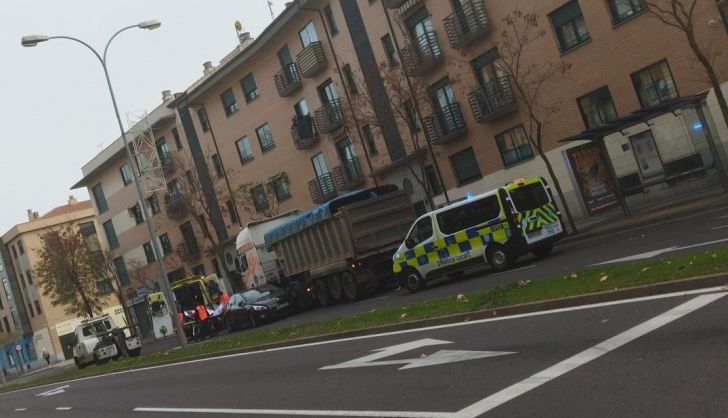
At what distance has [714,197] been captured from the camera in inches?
799

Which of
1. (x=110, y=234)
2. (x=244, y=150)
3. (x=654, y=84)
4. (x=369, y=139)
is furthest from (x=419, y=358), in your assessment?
(x=110, y=234)

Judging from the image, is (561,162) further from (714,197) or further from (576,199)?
(714,197)

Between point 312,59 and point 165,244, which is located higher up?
point 312,59

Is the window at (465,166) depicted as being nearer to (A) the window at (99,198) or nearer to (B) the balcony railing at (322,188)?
(B) the balcony railing at (322,188)

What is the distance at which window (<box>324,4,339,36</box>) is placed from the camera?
36.1 m

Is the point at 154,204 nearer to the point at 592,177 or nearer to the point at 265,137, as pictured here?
the point at 265,137

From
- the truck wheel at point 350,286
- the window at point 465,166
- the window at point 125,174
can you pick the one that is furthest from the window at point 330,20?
the window at point 125,174

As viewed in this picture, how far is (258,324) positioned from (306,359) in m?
15.9

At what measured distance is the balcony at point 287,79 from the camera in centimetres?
3900

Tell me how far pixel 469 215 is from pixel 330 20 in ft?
70.2

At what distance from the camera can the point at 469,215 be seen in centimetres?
1784

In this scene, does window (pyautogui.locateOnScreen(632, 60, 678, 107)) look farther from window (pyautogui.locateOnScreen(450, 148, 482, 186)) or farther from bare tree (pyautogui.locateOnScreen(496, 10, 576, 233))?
window (pyautogui.locateOnScreen(450, 148, 482, 186))

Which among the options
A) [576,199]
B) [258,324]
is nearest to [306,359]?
[258,324]

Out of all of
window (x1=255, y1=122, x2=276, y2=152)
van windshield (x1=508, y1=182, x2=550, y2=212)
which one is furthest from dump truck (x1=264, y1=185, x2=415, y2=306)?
window (x1=255, y1=122, x2=276, y2=152)
